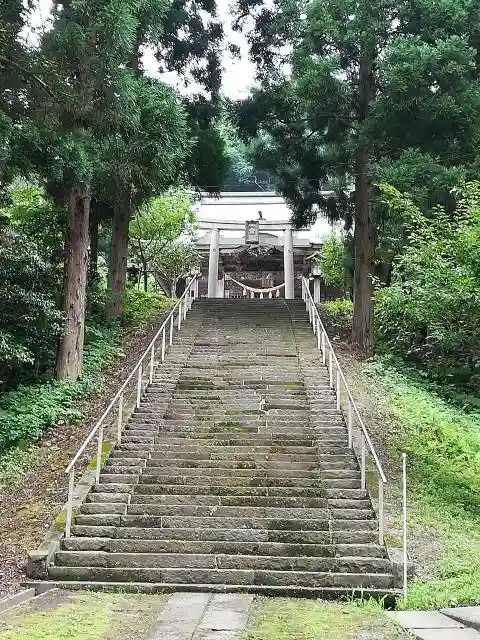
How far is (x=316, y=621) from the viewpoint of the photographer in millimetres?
5238

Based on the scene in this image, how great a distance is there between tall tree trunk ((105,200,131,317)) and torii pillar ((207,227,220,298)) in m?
7.61

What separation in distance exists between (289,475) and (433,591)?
276 centimetres

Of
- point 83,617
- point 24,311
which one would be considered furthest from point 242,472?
point 24,311

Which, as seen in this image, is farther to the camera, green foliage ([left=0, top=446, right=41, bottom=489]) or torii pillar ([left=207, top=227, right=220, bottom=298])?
torii pillar ([left=207, top=227, right=220, bottom=298])

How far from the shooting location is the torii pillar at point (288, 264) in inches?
912

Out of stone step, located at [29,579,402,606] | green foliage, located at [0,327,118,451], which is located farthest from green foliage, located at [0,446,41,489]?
stone step, located at [29,579,402,606]

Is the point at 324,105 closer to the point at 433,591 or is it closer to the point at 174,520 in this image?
the point at 174,520

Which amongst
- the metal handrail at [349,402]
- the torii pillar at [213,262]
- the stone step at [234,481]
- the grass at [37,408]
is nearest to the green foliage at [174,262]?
the torii pillar at [213,262]

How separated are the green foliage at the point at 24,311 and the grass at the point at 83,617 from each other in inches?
192

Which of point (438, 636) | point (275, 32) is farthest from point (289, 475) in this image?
point (275, 32)

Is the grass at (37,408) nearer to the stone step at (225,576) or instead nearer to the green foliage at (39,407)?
the green foliage at (39,407)

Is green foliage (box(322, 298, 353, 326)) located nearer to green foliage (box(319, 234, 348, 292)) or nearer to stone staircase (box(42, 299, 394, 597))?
green foliage (box(319, 234, 348, 292))

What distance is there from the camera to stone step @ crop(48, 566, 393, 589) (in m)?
6.29

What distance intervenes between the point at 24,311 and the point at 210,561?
578cm
